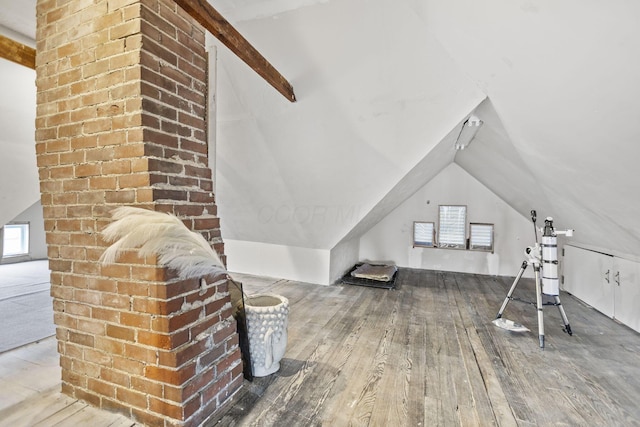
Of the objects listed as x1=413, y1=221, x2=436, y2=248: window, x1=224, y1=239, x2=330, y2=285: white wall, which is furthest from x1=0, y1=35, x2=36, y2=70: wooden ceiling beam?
x1=413, y1=221, x2=436, y2=248: window

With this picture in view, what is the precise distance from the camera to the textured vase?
1984 millimetres

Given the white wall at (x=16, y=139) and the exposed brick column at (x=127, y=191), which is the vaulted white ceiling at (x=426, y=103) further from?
the exposed brick column at (x=127, y=191)

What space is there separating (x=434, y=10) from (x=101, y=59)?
197 centimetres

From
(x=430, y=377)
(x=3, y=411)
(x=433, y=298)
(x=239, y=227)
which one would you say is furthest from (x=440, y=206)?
(x=3, y=411)

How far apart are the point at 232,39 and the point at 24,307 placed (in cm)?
397

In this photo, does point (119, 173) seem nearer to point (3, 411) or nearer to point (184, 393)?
point (184, 393)

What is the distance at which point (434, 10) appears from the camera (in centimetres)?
198

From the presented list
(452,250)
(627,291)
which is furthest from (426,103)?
(452,250)

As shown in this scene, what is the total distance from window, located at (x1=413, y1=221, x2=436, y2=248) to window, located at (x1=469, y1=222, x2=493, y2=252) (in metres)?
0.66

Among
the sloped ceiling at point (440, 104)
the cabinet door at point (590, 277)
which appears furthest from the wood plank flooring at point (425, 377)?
the sloped ceiling at point (440, 104)

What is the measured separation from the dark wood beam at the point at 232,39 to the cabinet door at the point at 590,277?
12.9ft

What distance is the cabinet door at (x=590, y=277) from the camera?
11.1 ft

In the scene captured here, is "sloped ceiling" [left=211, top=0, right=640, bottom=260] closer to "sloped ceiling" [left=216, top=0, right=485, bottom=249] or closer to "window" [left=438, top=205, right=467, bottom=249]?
"sloped ceiling" [left=216, top=0, right=485, bottom=249]

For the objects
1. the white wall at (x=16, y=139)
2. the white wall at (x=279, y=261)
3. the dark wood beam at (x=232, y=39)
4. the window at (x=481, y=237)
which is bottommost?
the white wall at (x=279, y=261)
